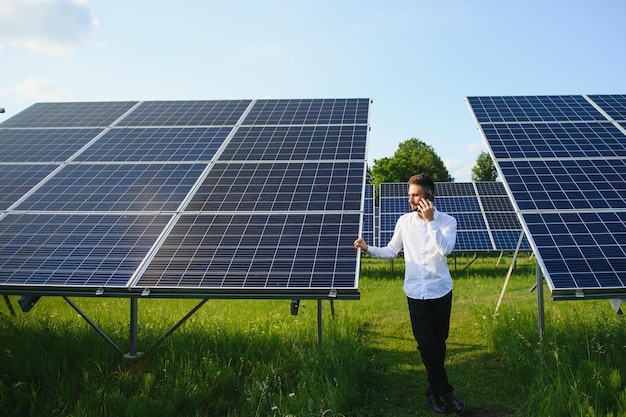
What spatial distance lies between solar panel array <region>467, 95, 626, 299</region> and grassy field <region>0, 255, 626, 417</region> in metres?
1.03

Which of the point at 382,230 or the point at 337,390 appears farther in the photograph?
the point at 382,230

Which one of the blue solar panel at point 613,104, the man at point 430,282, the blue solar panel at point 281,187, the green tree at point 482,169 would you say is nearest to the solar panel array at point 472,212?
the blue solar panel at point 613,104

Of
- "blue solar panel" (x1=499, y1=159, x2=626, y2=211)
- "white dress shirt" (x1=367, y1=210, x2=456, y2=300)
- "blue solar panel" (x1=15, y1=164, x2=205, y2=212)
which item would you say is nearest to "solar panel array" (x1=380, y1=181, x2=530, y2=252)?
"blue solar panel" (x1=499, y1=159, x2=626, y2=211)

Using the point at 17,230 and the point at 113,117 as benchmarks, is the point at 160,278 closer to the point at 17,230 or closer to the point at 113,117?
the point at 17,230

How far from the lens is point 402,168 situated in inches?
2694

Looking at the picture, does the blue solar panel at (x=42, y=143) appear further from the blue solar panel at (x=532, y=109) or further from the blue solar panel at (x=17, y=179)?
the blue solar panel at (x=532, y=109)

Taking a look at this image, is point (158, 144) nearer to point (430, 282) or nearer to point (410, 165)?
point (430, 282)

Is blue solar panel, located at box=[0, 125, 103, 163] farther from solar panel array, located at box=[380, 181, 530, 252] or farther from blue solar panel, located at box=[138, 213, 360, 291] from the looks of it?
solar panel array, located at box=[380, 181, 530, 252]

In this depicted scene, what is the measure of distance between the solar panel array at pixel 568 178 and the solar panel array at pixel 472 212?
703cm

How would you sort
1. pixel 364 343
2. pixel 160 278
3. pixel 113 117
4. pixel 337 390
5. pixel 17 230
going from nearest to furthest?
pixel 337 390, pixel 160 278, pixel 17 230, pixel 364 343, pixel 113 117

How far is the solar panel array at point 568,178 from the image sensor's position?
6.70 meters

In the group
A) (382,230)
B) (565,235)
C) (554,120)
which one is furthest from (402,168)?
(565,235)

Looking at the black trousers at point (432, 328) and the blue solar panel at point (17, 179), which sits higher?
the blue solar panel at point (17, 179)

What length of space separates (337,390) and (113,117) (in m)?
9.14
